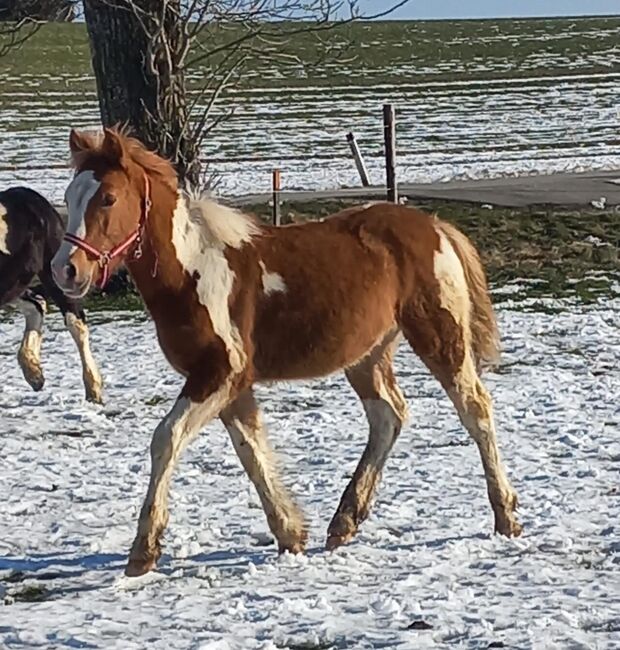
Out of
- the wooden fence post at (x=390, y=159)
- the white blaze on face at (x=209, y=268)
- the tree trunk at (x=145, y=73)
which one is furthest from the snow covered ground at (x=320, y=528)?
the wooden fence post at (x=390, y=159)

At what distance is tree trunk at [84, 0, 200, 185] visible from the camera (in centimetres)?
1262

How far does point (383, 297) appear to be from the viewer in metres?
5.94

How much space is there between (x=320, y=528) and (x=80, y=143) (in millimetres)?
2106

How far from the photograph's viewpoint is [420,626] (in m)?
4.74

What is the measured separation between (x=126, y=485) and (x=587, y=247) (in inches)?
373

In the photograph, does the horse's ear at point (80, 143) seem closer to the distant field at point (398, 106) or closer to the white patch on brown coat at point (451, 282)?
the white patch on brown coat at point (451, 282)

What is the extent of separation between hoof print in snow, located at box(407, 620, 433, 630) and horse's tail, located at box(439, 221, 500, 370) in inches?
73.7

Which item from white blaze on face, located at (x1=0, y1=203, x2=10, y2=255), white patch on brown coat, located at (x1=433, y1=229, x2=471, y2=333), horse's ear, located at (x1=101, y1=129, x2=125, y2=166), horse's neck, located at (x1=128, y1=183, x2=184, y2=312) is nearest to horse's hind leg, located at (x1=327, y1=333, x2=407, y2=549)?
white patch on brown coat, located at (x1=433, y1=229, x2=471, y2=333)

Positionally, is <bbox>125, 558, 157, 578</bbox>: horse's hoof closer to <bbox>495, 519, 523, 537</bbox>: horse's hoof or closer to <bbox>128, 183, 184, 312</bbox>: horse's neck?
<bbox>128, 183, 184, 312</bbox>: horse's neck

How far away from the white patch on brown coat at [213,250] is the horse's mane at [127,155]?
0.40 ft

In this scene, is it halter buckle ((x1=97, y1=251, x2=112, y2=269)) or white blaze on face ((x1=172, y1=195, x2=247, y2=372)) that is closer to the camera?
halter buckle ((x1=97, y1=251, x2=112, y2=269))

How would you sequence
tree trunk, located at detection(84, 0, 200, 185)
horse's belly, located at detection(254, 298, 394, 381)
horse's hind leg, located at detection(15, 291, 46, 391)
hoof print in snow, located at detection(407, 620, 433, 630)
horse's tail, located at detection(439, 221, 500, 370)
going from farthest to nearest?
tree trunk, located at detection(84, 0, 200, 185) → horse's hind leg, located at detection(15, 291, 46, 391) → horse's tail, located at detection(439, 221, 500, 370) → horse's belly, located at detection(254, 298, 394, 381) → hoof print in snow, located at detection(407, 620, 433, 630)

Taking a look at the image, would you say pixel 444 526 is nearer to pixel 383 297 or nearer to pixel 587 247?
pixel 383 297

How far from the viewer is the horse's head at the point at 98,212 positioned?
520 cm
